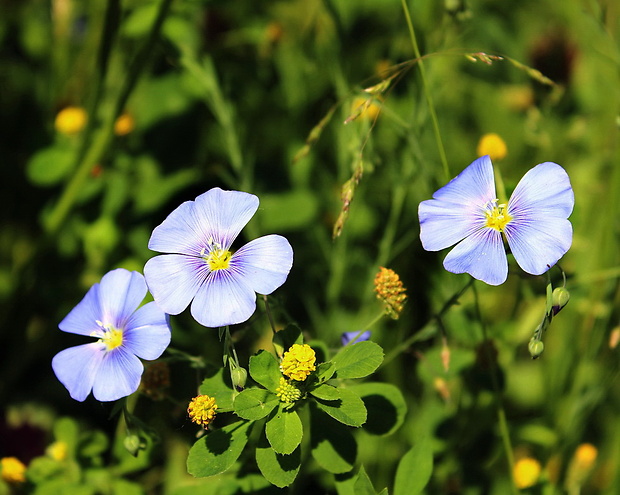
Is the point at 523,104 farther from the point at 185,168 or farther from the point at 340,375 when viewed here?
the point at 340,375

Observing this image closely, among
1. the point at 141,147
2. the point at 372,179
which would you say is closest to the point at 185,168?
the point at 141,147

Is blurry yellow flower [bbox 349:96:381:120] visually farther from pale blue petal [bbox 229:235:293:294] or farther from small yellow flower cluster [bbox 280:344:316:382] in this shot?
small yellow flower cluster [bbox 280:344:316:382]

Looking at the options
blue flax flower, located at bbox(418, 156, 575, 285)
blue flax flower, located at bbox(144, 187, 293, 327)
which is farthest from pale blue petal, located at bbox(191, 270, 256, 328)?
blue flax flower, located at bbox(418, 156, 575, 285)

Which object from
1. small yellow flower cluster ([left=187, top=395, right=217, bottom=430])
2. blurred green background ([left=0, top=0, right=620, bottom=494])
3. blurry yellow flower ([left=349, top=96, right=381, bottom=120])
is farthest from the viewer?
blurred green background ([left=0, top=0, right=620, bottom=494])

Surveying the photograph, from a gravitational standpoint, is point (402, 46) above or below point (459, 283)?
above

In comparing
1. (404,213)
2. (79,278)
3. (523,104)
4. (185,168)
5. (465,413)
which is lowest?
(465,413)
